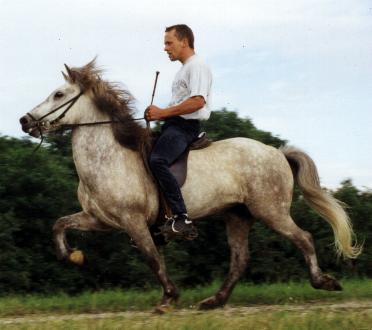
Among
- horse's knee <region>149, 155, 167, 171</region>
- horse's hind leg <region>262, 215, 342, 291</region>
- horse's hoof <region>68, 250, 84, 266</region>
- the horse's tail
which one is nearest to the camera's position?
horse's knee <region>149, 155, 167, 171</region>

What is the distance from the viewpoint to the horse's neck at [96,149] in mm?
9789

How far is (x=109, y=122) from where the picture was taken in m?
10.0

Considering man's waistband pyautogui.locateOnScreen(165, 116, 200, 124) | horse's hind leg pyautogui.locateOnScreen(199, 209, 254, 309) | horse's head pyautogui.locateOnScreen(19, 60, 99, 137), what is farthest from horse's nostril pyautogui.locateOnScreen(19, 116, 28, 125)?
horse's hind leg pyautogui.locateOnScreen(199, 209, 254, 309)

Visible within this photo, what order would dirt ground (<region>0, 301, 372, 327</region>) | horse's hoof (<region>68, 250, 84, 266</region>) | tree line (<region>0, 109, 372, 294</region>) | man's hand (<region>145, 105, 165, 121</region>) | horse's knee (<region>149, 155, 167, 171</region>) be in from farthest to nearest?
1. tree line (<region>0, 109, 372, 294</region>)
2. horse's hoof (<region>68, 250, 84, 266</region>)
3. man's hand (<region>145, 105, 165, 121</region>)
4. horse's knee (<region>149, 155, 167, 171</region>)
5. dirt ground (<region>0, 301, 372, 327</region>)

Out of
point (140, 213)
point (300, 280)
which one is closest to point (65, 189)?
point (140, 213)

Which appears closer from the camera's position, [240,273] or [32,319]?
[32,319]

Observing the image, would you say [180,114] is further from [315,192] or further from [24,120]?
[315,192]

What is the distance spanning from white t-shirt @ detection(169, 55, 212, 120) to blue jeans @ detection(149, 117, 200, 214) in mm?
193

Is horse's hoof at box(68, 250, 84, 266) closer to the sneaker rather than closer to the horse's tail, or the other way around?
the sneaker

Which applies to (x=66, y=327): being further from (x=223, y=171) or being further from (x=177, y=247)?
(x=177, y=247)

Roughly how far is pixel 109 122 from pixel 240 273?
236 centimetres

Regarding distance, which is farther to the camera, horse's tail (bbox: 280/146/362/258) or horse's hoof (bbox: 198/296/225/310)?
horse's tail (bbox: 280/146/362/258)

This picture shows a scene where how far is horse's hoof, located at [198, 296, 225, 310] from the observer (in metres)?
10.0

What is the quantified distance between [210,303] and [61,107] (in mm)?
2723
